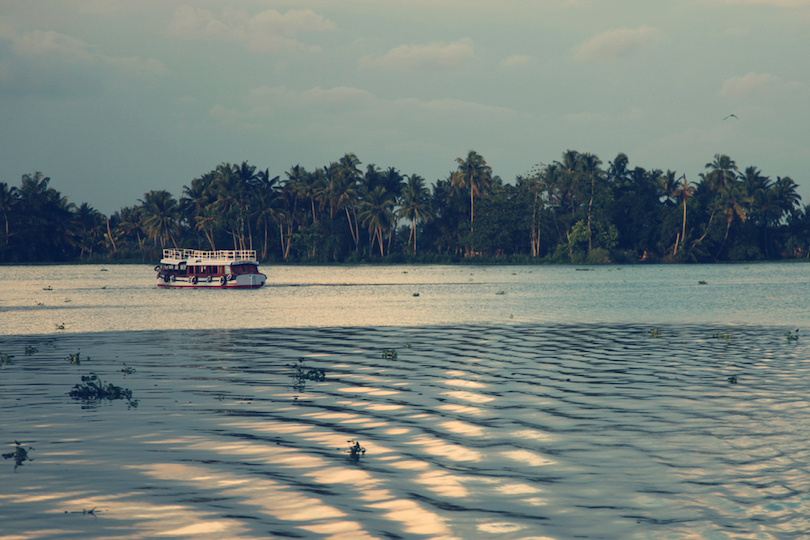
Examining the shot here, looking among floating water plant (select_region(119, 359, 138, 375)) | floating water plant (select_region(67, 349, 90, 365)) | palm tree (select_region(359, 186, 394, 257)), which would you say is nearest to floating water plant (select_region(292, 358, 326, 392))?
floating water plant (select_region(119, 359, 138, 375))

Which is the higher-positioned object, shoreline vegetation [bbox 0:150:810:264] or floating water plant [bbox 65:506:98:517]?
shoreline vegetation [bbox 0:150:810:264]

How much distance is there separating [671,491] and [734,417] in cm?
458

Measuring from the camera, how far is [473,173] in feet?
490

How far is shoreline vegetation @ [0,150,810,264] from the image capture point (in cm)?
14425

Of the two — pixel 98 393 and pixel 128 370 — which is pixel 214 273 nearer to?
pixel 128 370

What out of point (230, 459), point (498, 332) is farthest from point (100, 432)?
point (498, 332)

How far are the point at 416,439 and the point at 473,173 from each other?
140273 mm

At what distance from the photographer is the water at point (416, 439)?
7.71 meters

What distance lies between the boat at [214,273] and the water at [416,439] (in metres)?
44.1

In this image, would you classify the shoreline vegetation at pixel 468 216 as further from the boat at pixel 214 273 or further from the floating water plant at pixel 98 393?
the floating water plant at pixel 98 393

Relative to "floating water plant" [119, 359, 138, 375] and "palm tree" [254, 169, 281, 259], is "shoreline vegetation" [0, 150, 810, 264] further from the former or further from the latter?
"floating water plant" [119, 359, 138, 375]

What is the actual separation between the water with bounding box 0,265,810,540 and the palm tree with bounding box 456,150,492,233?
125m

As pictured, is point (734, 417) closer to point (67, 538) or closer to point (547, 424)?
point (547, 424)

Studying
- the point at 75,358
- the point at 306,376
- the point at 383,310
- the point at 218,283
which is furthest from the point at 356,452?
the point at 218,283
